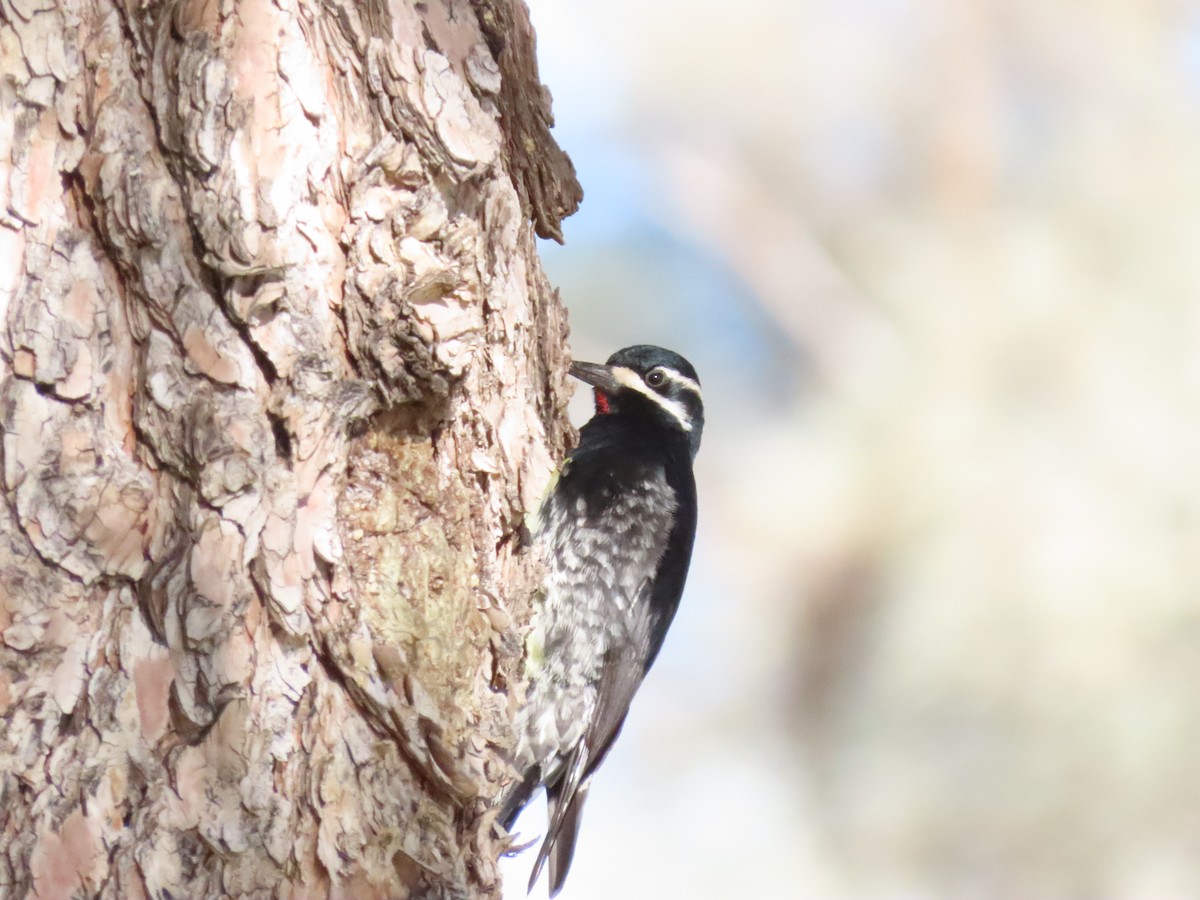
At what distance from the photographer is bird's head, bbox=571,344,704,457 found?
13.6 feet

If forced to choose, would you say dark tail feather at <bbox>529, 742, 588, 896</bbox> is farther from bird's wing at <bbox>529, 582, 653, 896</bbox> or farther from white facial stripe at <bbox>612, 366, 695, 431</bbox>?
white facial stripe at <bbox>612, 366, 695, 431</bbox>

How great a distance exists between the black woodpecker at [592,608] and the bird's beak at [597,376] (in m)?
0.03

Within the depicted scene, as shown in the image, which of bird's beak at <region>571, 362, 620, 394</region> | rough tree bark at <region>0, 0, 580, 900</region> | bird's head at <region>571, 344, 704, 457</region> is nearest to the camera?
rough tree bark at <region>0, 0, 580, 900</region>

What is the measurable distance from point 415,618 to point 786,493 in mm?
3338

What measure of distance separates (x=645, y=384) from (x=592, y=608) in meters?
0.81

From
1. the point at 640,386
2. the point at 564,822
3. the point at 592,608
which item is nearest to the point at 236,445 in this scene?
the point at 592,608

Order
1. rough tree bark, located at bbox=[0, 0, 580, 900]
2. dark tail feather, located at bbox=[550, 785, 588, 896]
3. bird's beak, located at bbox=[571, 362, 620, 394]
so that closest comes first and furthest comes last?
rough tree bark, located at bbox=[0, 0, 580, 900]
dark tail feather, located at bbox=[550, 785, 588, 896]
bird's beak, located at bbox=[571, 362, 620, 394]

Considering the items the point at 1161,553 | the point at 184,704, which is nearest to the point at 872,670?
the point at 1161,553

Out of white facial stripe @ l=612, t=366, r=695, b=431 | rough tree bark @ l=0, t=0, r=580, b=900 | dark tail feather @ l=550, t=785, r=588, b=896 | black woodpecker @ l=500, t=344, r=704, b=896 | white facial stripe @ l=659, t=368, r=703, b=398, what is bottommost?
rough tree bark @ l=0, t=0, r=580, b=900

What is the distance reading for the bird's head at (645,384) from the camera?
416 cm

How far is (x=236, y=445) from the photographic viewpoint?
2018mm

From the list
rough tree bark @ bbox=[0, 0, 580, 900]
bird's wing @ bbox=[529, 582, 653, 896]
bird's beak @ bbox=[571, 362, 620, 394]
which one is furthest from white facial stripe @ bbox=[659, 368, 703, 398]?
rough tree bark @ bbox=[0, 0, 580, 900]

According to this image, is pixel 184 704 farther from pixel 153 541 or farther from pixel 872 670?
pixel 872 670

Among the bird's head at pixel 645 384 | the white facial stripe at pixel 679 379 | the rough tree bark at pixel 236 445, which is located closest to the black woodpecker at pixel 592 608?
the bird's head at pixel 645 384
